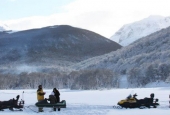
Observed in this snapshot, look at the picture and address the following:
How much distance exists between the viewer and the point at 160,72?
10931 cm

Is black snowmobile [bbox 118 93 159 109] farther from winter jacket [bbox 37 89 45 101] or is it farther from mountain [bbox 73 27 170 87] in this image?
mountain [bbox 73 27 170 87]

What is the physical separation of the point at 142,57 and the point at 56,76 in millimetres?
48252

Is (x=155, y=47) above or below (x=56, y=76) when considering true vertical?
above

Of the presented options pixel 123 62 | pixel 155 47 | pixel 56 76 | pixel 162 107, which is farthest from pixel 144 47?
pixel 162 107

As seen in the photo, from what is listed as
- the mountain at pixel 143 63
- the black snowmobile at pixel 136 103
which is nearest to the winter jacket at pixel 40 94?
the black snowmobile at pixel 136 103

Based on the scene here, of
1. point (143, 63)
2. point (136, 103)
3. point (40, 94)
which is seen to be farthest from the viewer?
point (143, 63)

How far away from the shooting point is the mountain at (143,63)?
355 feet

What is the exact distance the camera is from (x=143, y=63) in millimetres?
138000

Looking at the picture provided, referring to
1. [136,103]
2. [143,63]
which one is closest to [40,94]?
[136,103]

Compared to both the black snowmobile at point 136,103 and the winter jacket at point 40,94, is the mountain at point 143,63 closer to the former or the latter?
the black snowmobile at point 136,103

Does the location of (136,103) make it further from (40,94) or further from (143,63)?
(143,63)

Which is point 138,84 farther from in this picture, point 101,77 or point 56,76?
point 56,76

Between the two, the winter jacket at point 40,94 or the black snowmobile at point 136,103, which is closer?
the black snowmobile at point 136,103

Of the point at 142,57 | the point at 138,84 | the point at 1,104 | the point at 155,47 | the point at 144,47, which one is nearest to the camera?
the point at 1,104
